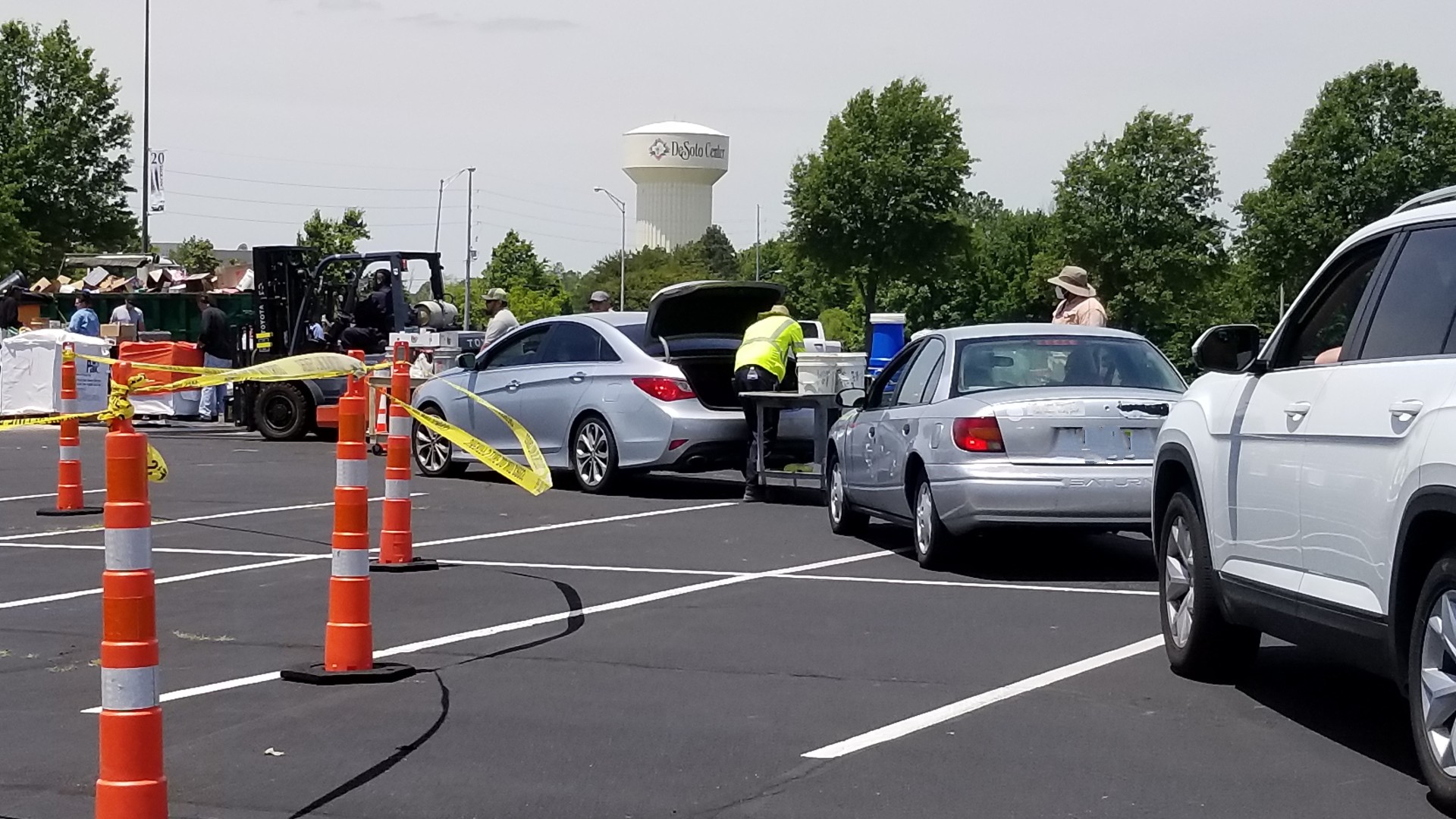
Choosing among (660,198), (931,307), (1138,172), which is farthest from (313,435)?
(660,198)

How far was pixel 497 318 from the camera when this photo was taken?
21875 millimetres

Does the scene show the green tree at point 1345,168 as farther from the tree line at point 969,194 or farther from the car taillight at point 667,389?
the car taillight at point 667,389

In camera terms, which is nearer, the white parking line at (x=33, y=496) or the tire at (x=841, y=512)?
the tire at (x=841, y=512)

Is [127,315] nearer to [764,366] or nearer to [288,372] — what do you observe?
[764,366]

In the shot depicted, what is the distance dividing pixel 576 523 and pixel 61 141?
4916cm

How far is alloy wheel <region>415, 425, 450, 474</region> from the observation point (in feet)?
58.1

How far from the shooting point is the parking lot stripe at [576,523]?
41.1 ft

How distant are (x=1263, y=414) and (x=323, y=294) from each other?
1987 cm

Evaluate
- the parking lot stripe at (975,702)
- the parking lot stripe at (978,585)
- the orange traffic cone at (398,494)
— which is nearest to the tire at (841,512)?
the parking lot stripe at (978,585)

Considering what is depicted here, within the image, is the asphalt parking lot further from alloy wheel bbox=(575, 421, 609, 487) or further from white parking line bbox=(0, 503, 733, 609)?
alloy wheel bbox=(575, 421, 609, 487)

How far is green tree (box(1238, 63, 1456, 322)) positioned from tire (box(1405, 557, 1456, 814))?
218 ft

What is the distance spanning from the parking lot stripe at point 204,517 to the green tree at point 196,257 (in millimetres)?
36329

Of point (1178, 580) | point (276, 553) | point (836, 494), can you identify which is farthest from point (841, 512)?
point (1178, 580)

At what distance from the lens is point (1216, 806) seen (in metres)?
5.34
